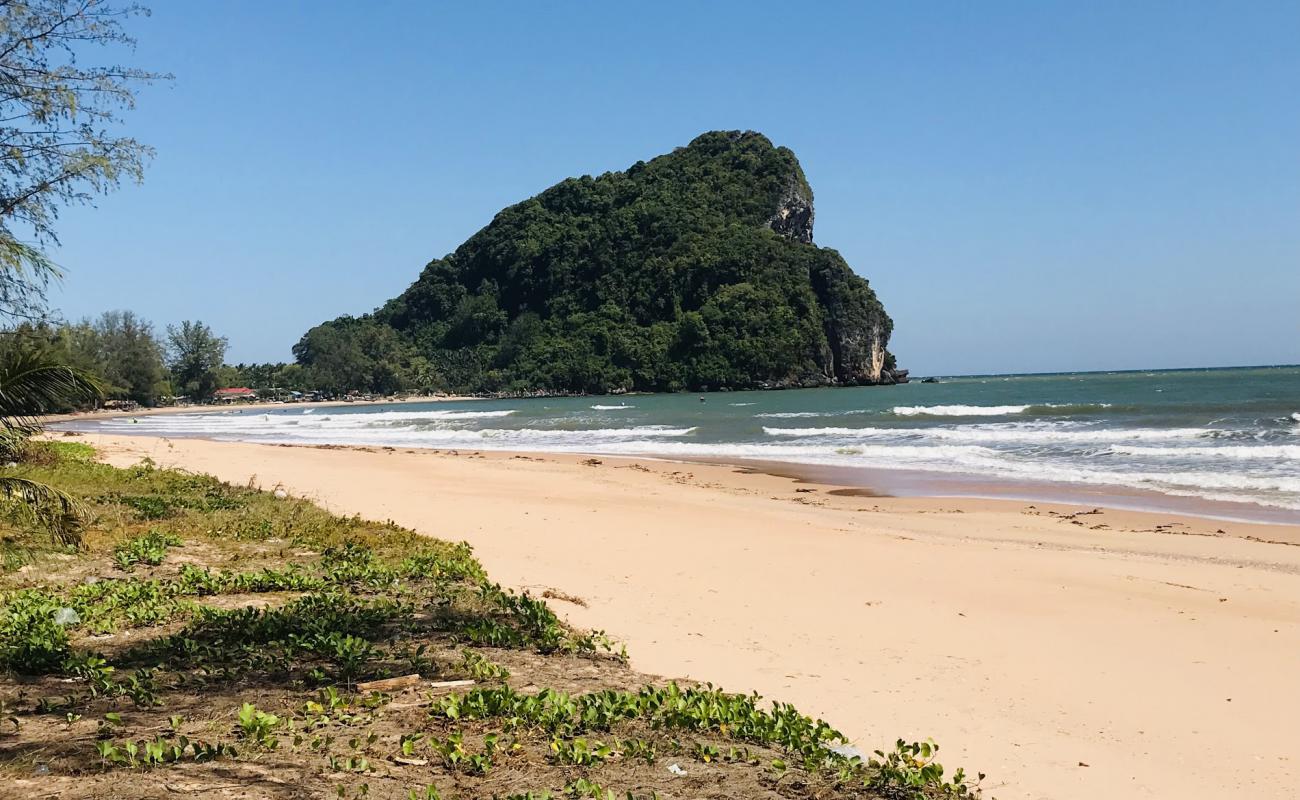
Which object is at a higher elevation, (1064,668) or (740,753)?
(740,753)

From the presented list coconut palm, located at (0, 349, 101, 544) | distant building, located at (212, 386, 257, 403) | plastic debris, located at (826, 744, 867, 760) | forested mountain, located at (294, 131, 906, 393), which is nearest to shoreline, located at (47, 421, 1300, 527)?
plastic debris, located at (826, 744, 867, 760)

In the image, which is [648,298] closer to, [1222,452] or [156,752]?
[1222,452]

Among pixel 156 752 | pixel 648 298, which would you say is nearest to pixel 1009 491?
pixel 156 752

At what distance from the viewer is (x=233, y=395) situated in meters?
116

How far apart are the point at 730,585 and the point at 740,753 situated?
169 inches

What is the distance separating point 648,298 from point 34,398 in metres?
115

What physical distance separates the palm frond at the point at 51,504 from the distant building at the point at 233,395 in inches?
4510

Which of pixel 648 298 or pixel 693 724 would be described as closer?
pixel 693 724

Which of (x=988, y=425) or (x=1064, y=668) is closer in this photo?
(x=1064, y=668)

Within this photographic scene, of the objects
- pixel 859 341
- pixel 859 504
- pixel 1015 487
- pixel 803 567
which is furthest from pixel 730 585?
pixel 859 341

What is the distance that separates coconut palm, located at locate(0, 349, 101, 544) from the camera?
5.95 meters

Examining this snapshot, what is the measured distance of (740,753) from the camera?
11.8ft

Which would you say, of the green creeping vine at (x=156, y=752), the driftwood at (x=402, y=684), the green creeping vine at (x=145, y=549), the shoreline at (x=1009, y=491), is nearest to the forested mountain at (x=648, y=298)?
the shoreline at (x=1009, y=491)

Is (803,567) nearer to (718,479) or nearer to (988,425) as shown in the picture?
(718,479)
